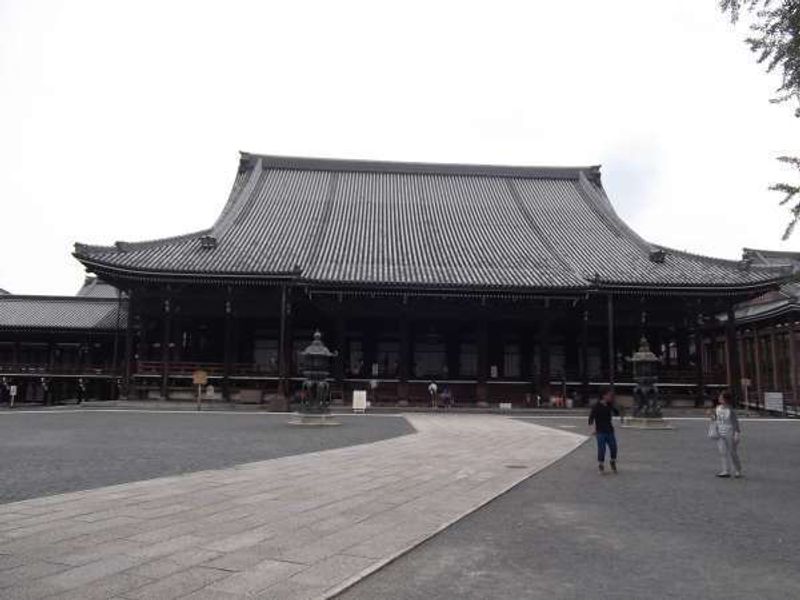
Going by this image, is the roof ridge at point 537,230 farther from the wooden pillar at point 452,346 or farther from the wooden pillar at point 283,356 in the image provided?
the wooden pillar at point 283,356

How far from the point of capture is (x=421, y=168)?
42438 millimetres

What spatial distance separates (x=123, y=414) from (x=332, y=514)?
18.7 metres

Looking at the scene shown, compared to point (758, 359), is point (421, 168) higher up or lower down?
higher up

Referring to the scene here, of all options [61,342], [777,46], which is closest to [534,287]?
[777,46]

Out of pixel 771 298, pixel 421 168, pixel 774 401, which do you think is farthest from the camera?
pixel 421 168

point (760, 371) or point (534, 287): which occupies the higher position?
point (534, 287)

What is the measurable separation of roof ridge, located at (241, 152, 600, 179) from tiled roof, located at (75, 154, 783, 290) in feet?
0.23

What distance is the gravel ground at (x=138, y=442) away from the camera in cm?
957

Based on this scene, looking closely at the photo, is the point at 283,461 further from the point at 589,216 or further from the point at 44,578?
the point at 589,216

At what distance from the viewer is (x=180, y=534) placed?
6.02 meters

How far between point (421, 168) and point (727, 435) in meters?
33.8

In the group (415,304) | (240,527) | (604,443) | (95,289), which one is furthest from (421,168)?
(240,527)

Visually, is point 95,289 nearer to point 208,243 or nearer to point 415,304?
point 208,243

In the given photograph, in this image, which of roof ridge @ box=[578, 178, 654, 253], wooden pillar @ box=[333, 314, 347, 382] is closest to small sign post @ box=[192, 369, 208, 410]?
wooden pillar @ box=[333, 314, 347, 382]
